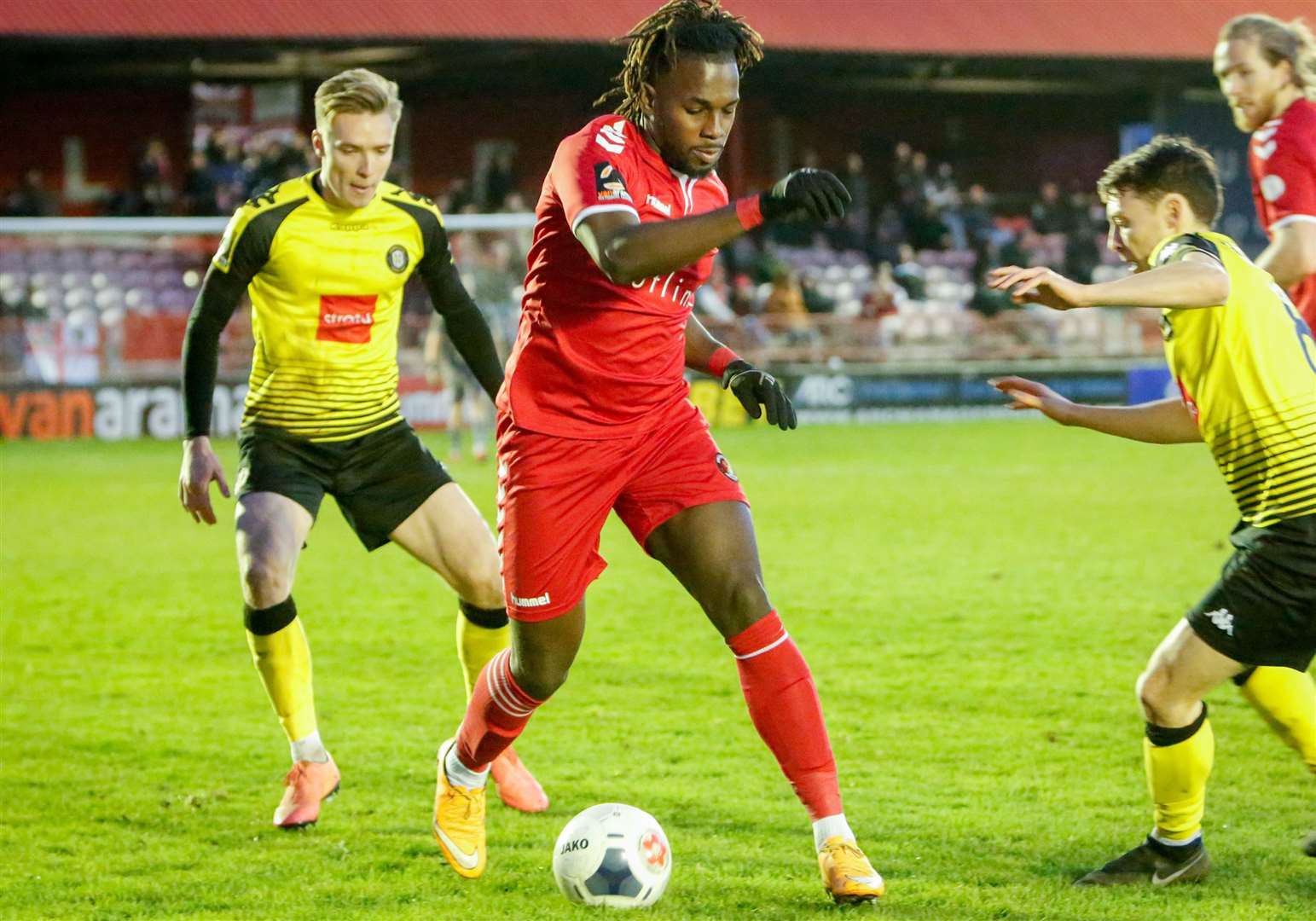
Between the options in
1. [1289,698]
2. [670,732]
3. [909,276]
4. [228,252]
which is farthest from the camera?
[909,276]

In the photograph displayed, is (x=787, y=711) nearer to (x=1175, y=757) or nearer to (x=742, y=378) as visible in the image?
(x=742, y=378)

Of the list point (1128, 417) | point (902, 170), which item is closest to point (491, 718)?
point (1128, 417)

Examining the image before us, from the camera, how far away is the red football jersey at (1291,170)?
602 cm

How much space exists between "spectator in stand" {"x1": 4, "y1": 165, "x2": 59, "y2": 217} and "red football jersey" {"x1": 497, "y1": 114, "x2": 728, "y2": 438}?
69.2 ft

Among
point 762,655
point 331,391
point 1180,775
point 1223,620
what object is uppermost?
point 331,391

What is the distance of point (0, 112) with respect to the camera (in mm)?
27734

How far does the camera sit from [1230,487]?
4.68 meters

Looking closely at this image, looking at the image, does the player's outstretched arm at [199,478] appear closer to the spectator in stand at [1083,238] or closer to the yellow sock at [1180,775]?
the yellow sock at [1180,775]

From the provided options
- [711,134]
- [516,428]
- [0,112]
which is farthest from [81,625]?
[0,112]

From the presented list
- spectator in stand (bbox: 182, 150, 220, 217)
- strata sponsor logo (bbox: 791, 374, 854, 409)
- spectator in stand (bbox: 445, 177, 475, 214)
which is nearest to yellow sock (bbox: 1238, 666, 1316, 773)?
strata sponsor logo (bbox: 791, 374, 854, 409)

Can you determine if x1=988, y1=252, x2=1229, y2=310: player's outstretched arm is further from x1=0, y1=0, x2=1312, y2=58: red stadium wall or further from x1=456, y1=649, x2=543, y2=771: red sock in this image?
x1=0, y1=0, x2=1312, y2=58: red stadium wall

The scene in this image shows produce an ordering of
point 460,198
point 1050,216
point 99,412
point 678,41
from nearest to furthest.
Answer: point 678,41
point 99,412
point 460,198
point 1050,216

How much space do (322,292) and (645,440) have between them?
1.71 meters

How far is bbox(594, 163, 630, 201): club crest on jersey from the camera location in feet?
13.7
